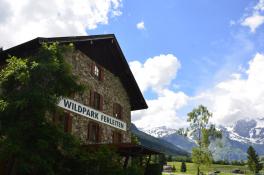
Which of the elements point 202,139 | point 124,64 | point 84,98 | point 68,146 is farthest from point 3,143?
point 202,139

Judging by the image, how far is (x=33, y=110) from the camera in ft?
51.1

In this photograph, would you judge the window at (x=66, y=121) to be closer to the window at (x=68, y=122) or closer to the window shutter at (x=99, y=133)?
the window at (x=68, y=122)

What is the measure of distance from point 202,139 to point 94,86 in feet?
75.4

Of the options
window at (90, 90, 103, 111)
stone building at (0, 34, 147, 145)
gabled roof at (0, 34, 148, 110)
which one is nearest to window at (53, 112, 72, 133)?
stone building at (0, 34, 147, 145)

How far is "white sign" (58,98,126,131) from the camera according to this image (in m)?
23.5

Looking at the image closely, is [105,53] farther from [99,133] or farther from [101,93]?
[99,133]

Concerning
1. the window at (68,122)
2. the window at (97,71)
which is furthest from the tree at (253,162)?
the window at (68,122)

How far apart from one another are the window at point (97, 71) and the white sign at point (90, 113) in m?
2.77

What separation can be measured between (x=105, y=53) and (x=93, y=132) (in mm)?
6532

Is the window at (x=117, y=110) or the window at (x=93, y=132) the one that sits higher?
the window at (x=117, y=110)

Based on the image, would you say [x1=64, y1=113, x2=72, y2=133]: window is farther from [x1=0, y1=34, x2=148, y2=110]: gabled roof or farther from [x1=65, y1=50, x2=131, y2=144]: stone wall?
[x1=0, y1=34, x2=148, y2=110]: gabled roof

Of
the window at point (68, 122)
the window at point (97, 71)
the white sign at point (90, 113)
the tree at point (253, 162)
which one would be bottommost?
the tree at point (253, 162)

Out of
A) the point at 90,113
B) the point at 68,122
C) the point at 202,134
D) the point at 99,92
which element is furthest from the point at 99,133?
the point at 202,134

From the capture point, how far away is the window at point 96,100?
26875 mm
